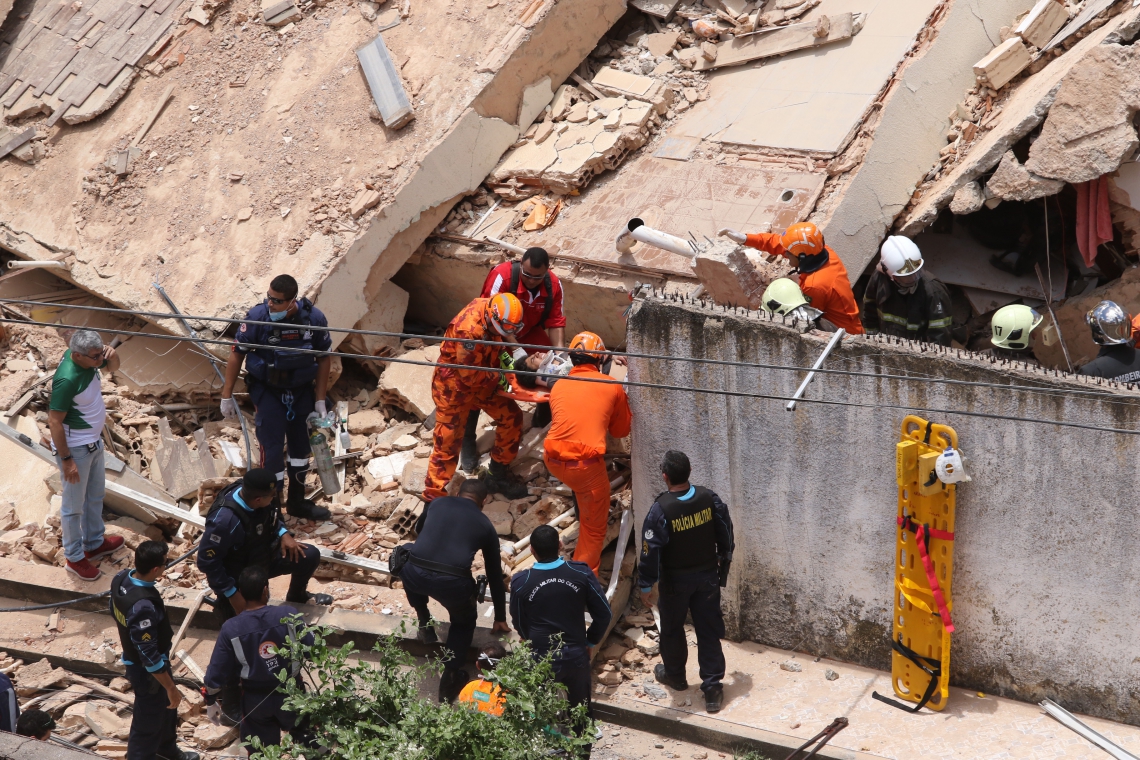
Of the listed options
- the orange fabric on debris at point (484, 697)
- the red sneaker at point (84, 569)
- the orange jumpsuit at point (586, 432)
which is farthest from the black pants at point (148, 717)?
the orange jumpsuit at point (586, 432)

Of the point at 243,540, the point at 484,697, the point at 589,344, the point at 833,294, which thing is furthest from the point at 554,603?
the point at 833,294

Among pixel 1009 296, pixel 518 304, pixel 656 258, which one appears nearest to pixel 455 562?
pixel 518 304

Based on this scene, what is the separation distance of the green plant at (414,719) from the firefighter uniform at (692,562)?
1198 millimetres

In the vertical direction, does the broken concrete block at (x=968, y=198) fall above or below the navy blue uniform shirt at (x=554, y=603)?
above

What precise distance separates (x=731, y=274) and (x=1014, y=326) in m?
1.86

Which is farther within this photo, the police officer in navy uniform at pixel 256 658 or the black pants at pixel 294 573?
the black pants at pixel 294 573

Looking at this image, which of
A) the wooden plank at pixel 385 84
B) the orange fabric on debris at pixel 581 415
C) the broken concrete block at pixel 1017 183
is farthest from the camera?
the wooden plank at pixel 385 84

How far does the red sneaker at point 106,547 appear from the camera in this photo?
287 inches

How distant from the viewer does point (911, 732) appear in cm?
594

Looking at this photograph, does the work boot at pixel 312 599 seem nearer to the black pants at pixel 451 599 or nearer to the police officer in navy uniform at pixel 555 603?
A: the black pants at pixel 451 599

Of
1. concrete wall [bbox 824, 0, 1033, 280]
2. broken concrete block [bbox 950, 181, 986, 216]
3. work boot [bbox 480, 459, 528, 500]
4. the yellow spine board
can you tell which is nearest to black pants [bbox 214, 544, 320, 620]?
work boot [bbox 480, 459, 528, 500]

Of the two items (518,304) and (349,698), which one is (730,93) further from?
(349,698)

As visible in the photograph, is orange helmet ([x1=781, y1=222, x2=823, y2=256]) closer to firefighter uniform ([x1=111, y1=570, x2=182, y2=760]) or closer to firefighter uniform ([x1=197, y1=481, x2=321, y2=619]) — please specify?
firefighter uniform ([x1=197, y1=481, x2=321, y2=619])

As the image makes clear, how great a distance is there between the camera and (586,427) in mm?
6379
